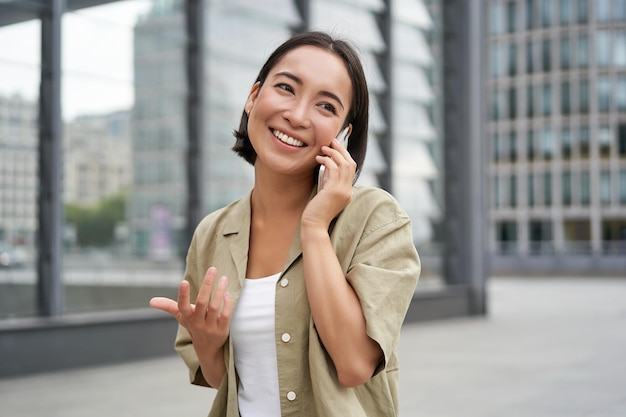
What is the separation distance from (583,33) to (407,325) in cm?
4726

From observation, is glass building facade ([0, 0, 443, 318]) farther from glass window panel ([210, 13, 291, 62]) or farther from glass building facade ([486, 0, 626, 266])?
glass building facade ([486, 0, 626, 266])

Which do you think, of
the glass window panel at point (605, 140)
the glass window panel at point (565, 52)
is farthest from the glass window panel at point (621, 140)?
the glass window panel at point (565, 52)

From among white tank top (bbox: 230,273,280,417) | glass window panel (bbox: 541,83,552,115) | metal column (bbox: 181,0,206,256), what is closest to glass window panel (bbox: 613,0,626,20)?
glass window panel (bbox: 541,83,552,115)

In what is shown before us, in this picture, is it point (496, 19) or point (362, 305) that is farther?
point (496, 19)

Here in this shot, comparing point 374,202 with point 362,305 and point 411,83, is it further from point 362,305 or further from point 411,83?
point 411,83

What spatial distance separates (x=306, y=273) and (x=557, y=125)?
60.0 meters

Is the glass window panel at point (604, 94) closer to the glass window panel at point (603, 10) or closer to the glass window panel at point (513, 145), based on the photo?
the glass window panel at point (603, 10)

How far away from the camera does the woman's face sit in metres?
1.78

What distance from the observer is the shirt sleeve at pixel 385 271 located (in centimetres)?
164

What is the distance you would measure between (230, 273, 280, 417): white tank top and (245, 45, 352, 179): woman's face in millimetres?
260

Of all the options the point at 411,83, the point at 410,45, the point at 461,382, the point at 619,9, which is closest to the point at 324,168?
the point at 461,382

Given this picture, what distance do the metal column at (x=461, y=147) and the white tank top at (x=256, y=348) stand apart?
16.3 meters

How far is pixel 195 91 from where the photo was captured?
12055mm

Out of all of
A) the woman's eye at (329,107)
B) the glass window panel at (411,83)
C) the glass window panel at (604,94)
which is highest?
the glass window panel at (604,94)
